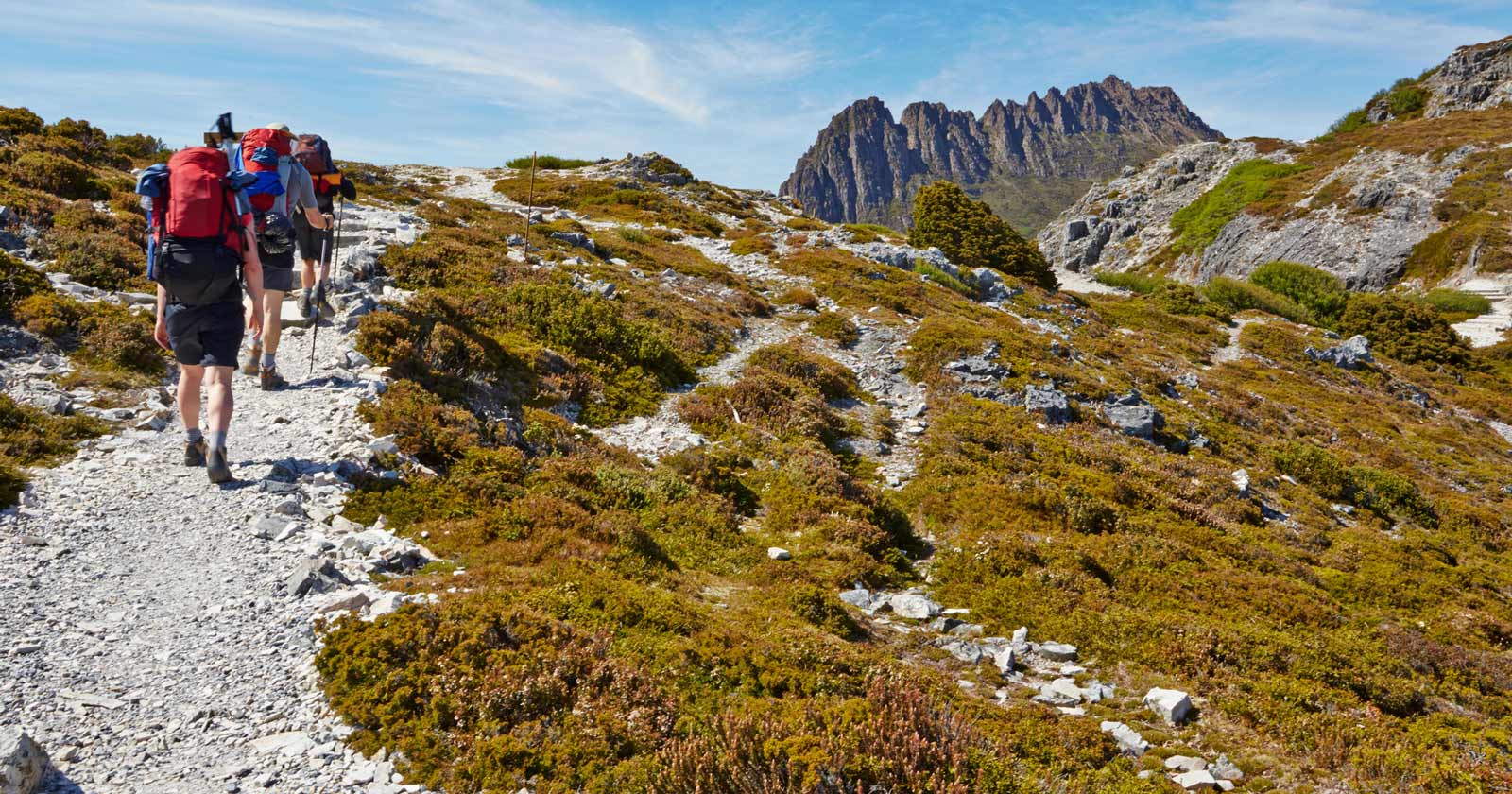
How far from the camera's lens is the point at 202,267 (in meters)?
7.43

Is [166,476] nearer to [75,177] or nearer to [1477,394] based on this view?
[75,177]

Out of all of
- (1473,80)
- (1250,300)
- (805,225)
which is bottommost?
(805,225)

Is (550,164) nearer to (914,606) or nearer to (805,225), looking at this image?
(805,225)

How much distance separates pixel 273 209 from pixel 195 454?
3673mm

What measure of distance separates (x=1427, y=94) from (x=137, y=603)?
139m

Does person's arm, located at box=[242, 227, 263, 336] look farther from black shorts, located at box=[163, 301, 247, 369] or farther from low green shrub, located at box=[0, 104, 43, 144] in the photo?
low green shrub, located at box=[0, 104, 43, 144]

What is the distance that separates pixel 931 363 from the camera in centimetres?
2144

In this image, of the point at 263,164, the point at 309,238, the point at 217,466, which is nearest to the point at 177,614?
the point at 217,466

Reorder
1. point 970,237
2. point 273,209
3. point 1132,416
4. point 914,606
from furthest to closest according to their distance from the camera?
point 970,237 < point 1132,416 < point 273,209 < point 914,606

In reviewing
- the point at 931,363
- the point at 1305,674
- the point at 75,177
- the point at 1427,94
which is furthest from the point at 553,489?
the point at 1427,94

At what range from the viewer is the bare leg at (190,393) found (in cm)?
788

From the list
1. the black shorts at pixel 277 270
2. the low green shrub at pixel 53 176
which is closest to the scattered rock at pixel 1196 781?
the black shorts at pixel 277 270

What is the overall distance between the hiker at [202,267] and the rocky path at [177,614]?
2.98 ft

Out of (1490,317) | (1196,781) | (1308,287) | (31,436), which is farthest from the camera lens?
(1308,287)
